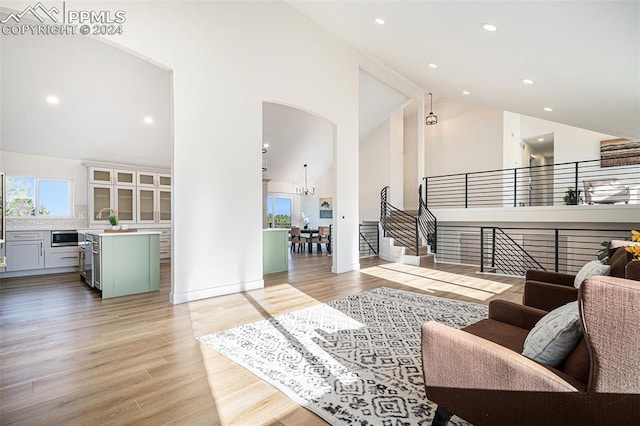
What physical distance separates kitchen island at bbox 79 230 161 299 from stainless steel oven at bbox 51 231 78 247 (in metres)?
2.27

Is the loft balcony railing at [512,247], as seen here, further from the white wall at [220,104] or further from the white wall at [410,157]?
the white wall at [220,104]

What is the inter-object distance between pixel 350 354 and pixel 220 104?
3838mm

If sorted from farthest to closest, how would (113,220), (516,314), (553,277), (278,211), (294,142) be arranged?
(278,211), (294,142), (113,220), (553,277), (516,314)

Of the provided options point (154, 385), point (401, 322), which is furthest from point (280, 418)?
point (401, 322)

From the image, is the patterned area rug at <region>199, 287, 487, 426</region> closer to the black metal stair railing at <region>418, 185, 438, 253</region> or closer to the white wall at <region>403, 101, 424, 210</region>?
the black metal stair railing at <region>418, 185, 438, 253</region>

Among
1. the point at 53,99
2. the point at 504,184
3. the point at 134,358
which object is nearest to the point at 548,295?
the point at 134,358

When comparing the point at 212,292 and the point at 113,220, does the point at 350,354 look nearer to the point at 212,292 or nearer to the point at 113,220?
the point at 212,292

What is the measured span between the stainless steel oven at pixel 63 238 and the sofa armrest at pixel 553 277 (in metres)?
8.15

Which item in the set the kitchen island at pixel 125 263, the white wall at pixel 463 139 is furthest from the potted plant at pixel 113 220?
the white wall at pixel 463 139

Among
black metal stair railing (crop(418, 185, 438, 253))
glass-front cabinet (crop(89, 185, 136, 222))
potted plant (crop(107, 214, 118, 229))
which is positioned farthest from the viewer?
black metal stair railing (crop(418, 185, 438, 253))

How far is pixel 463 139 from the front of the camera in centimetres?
978

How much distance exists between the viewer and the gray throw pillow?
1.27m

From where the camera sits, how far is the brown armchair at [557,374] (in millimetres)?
1055

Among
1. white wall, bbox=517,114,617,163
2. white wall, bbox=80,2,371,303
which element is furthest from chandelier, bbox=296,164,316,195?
white wall, bbox=517,114,617,163
